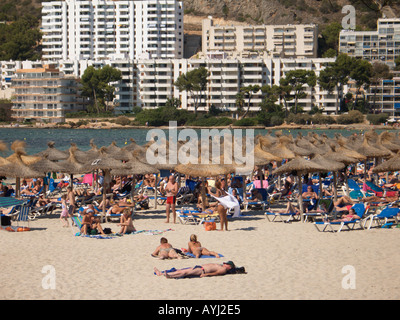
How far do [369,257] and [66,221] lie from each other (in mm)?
7762

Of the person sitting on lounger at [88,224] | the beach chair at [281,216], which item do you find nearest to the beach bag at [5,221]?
the person sitting on lounger at [88,224]

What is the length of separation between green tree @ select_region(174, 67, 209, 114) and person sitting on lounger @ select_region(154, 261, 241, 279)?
94.1m

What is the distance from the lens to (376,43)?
123188 mm

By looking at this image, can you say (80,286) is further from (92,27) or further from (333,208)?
(92,27)

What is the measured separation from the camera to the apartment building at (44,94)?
111m

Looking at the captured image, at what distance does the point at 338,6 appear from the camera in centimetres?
16162

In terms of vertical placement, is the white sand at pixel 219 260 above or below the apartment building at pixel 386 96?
below

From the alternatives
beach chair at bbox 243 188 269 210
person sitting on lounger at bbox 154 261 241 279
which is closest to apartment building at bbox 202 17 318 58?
beach chair at bbox 243 188 269 210

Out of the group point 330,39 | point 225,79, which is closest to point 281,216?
point 225,79

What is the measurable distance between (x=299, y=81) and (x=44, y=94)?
43633 mm

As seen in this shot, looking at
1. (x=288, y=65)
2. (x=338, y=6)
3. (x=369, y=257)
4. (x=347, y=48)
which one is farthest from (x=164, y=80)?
(x=369, y=257)

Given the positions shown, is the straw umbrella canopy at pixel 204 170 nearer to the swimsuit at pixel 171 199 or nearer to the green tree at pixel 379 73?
the swimsuit at pixel 171 199

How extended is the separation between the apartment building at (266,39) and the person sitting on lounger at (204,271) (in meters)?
111

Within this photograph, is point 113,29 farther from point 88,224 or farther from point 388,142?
point 88,224
